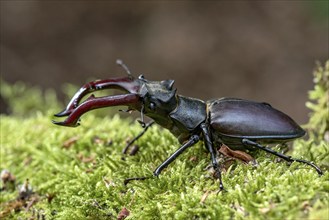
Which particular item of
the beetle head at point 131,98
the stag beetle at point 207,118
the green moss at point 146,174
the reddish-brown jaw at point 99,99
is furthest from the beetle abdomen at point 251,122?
the reddish-brown jaw at point 99,99

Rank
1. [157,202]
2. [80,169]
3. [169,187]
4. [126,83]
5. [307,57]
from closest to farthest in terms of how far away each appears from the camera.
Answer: [157,202] < [169,187] < [126,83] < [80,169] < [307,57]

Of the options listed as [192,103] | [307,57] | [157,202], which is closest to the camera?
[157,202]

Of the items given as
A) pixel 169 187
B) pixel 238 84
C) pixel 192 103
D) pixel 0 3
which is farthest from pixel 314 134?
pixel 0 3

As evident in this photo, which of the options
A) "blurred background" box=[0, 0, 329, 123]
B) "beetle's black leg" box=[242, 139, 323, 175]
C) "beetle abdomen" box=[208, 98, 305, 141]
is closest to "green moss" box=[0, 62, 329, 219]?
"beetle's black leg" box=[242, 139, 323, 175]

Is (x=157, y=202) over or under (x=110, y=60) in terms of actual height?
under

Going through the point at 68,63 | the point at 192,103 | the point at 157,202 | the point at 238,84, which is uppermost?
the point at 238,84

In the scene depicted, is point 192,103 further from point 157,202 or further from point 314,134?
point 314,134

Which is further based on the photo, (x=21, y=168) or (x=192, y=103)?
(x=21, y=168)
